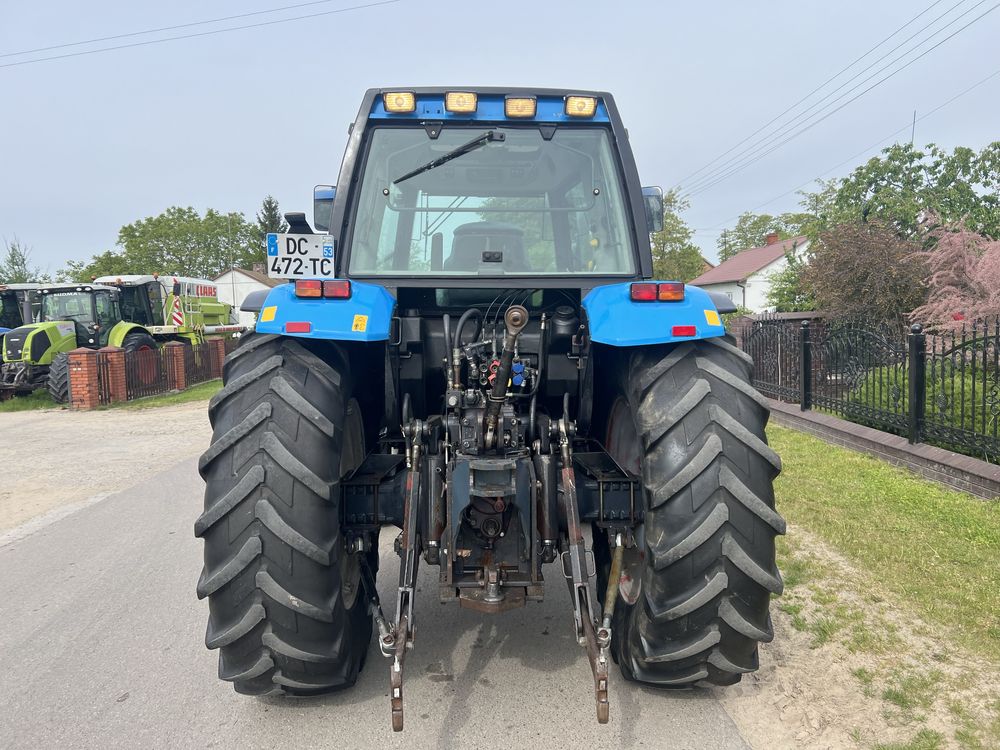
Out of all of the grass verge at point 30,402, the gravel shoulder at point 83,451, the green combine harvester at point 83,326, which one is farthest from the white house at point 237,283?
the gravel shoulder at point 83,451

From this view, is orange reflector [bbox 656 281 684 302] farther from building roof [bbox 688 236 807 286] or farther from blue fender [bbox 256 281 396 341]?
building roof [bbox 688 236 807 286]

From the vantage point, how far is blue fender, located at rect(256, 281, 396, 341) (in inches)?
104

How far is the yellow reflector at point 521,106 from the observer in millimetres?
3268

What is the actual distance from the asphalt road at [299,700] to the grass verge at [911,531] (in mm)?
1672

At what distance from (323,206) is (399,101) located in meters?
→ 0.64

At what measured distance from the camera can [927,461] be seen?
6289 mm

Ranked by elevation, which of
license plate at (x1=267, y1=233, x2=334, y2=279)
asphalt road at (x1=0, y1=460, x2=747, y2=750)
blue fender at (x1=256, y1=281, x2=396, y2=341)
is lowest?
asphalt road at (x1=0, y1=460, x2=747, y2=750)

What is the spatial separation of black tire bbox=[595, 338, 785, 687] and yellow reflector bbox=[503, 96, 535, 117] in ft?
4.53

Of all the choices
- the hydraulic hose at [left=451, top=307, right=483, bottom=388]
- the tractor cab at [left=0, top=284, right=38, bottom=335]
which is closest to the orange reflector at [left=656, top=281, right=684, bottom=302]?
the hydraulic hose at [left=451, top=307, right=483, bottom=388]

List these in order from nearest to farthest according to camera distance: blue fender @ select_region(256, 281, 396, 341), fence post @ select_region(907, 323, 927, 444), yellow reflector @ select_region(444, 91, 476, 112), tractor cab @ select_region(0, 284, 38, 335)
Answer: blue fender @ select_region(256, 281, 396, 341)
yellow reflector @ select_region(444, 91, 476, 112)
fence post @ select_region(907, 323, 927, 444)
tractor cab @ select_region(0, 284, 38, 335)

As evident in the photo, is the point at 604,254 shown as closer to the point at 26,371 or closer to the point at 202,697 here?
the point at 202,697

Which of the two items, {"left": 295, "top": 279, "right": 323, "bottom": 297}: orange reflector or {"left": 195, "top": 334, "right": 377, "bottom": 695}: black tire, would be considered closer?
{"left": 195, "top": 334, "right": 377, "bottom": 695}: black tire

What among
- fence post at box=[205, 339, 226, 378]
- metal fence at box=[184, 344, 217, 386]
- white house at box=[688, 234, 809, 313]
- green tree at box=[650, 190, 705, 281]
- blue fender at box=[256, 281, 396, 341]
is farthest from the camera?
white house at box=[688, 234, 809, 313]

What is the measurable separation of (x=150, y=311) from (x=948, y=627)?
69.2 feet
